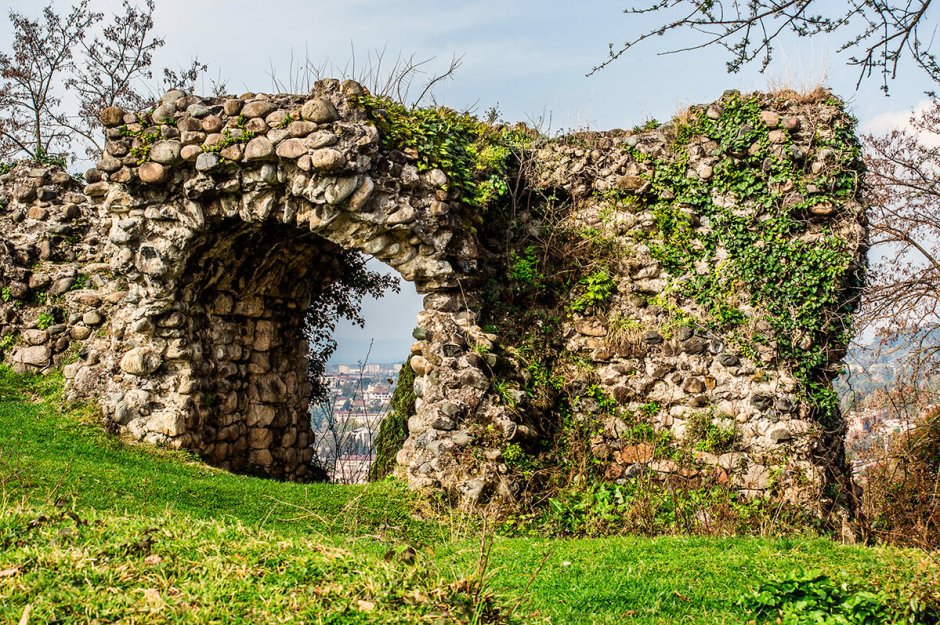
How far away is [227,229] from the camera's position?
31.9ft

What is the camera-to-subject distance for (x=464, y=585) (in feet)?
11.4

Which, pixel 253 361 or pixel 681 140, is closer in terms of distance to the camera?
pixel 681 140

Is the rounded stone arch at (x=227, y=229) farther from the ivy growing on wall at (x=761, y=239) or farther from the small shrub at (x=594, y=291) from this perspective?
the ivy growing on wall at (x=761, y=239)

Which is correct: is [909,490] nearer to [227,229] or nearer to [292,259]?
[292,259]

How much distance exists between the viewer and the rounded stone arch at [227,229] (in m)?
8.77

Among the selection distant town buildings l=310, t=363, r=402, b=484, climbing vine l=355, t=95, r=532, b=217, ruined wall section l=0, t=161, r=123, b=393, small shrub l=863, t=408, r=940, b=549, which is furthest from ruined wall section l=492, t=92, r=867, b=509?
ruined wall section l=0, t=161, r=123, b=393

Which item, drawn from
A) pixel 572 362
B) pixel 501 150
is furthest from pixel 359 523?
pixel 501 150

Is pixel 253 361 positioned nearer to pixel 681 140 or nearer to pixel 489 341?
pixel 489 341

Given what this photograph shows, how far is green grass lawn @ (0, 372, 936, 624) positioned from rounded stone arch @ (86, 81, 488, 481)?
1234mm

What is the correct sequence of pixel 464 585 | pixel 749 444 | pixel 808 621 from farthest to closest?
pixel 749 444
pixel 808 621
pixel 464 585

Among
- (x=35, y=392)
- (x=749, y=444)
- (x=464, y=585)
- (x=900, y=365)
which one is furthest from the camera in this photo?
(x=35, y=392)

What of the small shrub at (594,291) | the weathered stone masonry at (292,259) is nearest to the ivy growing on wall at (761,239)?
the weathered stone masonry at (292,259)

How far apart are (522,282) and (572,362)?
3.82 ft

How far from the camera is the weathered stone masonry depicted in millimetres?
8531
